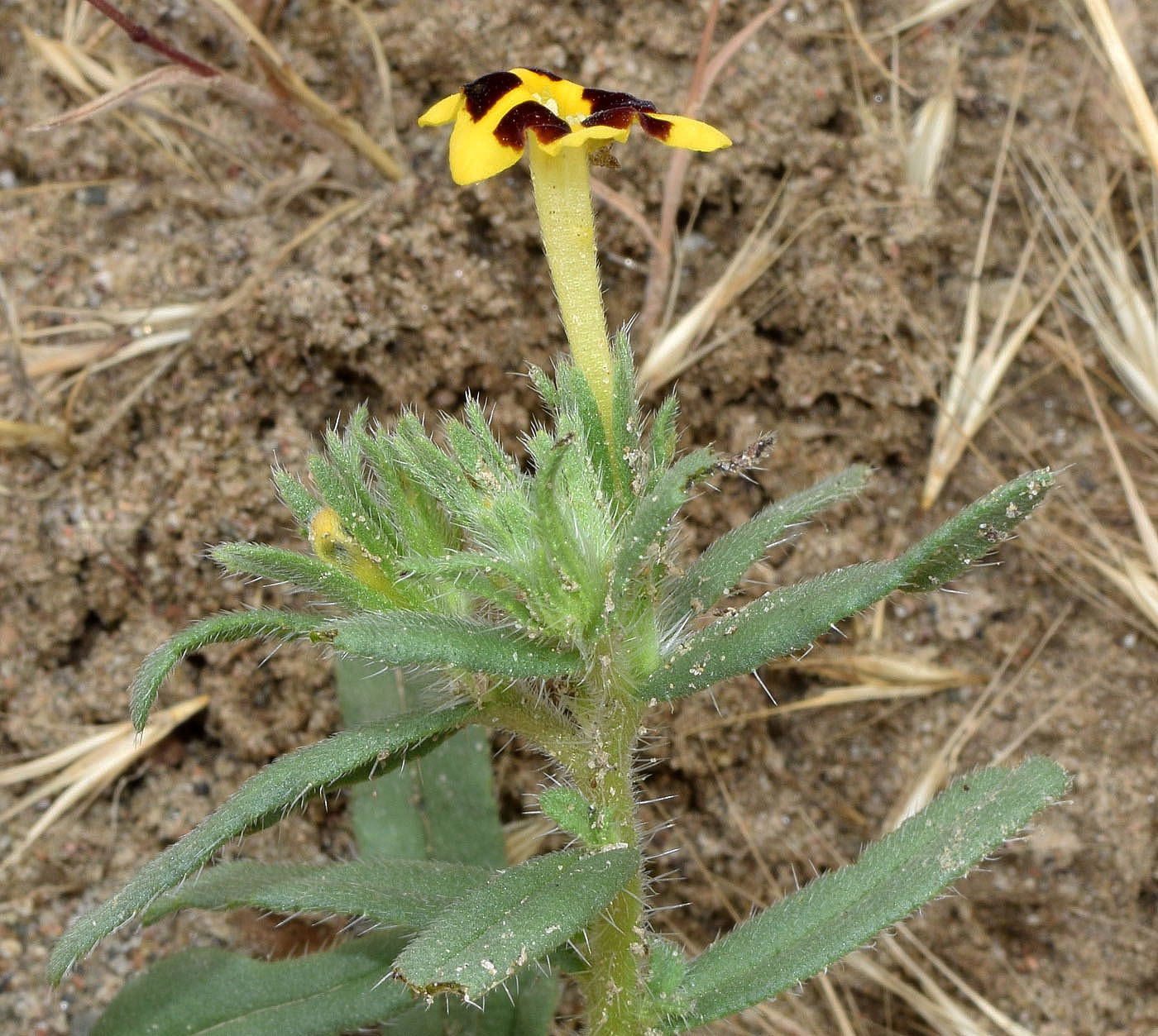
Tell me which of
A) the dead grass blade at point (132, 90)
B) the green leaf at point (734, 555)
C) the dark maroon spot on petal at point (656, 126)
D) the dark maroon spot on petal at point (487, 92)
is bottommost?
the green leaf at point (734, 555)

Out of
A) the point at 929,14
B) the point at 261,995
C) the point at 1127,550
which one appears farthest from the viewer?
the point at 929,14

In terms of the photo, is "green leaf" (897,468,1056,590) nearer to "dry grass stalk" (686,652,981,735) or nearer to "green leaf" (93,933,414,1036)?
"dry grass stalk" (686,652,981,735)

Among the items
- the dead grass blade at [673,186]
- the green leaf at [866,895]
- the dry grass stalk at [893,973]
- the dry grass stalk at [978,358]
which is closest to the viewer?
the green leaf at [866,895]

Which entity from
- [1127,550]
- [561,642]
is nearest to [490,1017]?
[561,642]

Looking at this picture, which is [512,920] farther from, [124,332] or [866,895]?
[124,332]

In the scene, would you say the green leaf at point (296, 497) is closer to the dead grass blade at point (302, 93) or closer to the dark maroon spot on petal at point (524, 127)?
the dark maroon spot on petal at point (524, 127)

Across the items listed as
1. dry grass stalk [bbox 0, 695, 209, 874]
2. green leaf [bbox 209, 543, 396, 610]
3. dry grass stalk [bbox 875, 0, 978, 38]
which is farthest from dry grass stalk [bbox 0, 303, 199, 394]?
dry grass stalk [bbox 875, 0, 978, 38]

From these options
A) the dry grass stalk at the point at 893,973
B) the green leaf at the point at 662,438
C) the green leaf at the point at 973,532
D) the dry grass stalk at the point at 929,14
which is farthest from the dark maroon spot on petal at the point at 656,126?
the dry grass stalk at the point at 929,14
